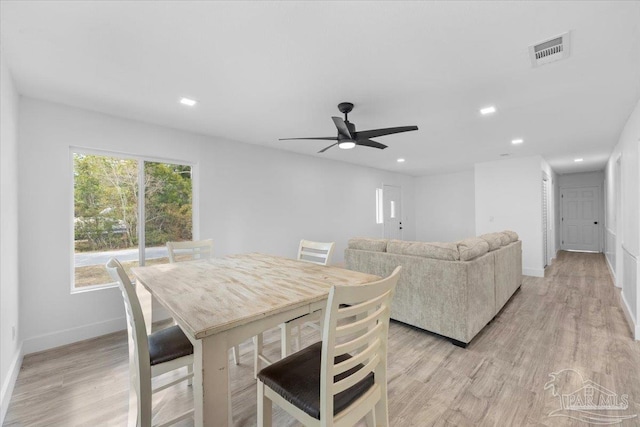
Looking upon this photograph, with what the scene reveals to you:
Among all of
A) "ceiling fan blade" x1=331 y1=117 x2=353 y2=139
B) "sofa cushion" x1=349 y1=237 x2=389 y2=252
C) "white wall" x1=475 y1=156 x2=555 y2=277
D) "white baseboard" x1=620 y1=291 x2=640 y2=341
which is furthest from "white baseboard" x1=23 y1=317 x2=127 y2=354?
"white wall" x1=475 y1=156 x2=555 y2=277

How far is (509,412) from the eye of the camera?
5.61 feet

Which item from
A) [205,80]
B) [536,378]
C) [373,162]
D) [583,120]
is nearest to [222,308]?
[205,80]

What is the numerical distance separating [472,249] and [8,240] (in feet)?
12.9

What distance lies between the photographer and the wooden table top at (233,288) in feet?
3.70

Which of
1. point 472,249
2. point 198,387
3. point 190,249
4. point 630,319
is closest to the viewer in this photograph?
point 198,387

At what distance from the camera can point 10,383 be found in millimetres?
1964

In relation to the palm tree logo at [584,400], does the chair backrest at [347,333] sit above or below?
above

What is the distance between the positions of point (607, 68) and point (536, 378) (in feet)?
8.14

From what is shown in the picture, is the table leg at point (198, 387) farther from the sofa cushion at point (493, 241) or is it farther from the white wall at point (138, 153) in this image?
the sofa cushion at point (493, 241)

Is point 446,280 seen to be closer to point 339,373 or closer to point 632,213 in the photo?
point 339,373

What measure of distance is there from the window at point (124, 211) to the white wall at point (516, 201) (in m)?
5.83

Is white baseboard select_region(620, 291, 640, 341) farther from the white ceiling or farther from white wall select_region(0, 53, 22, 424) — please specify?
white wall select_region(0, 53, 22, 424)

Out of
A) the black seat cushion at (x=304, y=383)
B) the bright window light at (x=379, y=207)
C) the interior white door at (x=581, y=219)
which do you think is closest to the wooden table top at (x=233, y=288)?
the black seat cushion at (x=304, y=383)

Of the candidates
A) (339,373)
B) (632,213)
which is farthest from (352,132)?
(632,213)
